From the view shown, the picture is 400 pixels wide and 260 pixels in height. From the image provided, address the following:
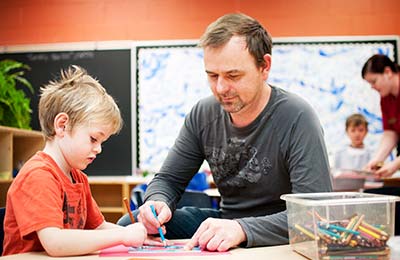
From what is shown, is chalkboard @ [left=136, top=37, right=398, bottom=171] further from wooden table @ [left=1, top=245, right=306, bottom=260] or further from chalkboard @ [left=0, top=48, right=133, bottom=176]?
wooden table @ [left=1, top=245, right=306, bottom=260]

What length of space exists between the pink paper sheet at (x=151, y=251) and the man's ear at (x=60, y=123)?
356 millimetres

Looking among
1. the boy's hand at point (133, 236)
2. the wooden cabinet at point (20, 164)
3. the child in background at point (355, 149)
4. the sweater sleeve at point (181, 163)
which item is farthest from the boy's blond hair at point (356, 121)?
the boy's hand at point (133, 236)

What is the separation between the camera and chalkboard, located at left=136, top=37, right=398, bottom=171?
4.65 m

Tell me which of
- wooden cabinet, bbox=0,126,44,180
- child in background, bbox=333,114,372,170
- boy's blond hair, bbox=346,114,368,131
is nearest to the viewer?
wooden cabinet, bbox=0,126,44,180

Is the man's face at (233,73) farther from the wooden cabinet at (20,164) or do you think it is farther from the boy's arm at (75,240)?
the wooden cabinet at (20,164)

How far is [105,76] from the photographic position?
4715 millimetres

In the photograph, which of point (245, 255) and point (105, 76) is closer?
point (245, 255)

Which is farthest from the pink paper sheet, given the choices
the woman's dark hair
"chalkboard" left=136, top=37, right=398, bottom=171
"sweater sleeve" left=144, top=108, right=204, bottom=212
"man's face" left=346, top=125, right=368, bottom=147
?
"man's face" left=346, top=125, right=368, bottom=147

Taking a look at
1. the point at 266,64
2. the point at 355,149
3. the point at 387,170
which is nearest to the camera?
the point at 266,64

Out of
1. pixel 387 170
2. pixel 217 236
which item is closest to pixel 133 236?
pixel 217 236

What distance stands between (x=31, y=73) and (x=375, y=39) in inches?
131

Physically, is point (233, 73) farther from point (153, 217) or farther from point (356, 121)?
point (356, 121)

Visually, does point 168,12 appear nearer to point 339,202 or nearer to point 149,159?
point 149,159

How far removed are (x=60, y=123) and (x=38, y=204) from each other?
0.91ft
